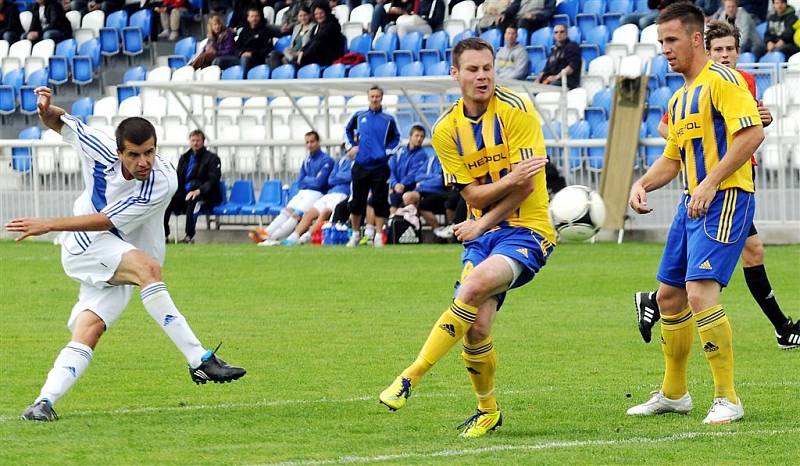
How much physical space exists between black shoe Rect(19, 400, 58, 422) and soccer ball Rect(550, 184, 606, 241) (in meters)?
3.88

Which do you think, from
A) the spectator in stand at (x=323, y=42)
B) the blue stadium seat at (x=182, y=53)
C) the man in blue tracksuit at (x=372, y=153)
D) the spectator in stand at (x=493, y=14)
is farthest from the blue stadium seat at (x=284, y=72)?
the man in blue tracksuit at (x=372, y=153)

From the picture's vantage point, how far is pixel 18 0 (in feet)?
111

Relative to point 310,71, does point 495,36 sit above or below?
above

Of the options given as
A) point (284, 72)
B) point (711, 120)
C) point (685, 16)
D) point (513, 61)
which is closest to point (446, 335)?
point (711, 120)

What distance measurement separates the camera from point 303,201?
2183cm

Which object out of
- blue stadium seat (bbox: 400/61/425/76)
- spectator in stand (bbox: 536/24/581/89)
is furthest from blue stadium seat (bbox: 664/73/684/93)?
blue stadium seat (bbox: 400/61/425/76)

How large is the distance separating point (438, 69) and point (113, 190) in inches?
705

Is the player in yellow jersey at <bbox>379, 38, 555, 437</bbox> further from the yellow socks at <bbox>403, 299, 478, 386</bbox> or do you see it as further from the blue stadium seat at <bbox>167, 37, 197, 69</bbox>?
the blue stadium seat at <bbox>167, 37, 197, 69</bbox>

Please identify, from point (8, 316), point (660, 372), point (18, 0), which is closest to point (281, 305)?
point (8, 316)

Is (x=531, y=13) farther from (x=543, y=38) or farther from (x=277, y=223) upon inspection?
(x=277, y=223)

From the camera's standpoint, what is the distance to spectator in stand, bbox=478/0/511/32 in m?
25.2

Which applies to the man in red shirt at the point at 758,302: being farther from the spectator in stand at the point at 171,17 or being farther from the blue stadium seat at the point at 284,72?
the spectator in stand at the point at 171,17

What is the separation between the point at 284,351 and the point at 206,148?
12.8 m

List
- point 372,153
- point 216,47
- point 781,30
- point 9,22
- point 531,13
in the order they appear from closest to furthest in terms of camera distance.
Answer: point 372,153
point 781,30
point 531,13
point 216,47
point 9,22
